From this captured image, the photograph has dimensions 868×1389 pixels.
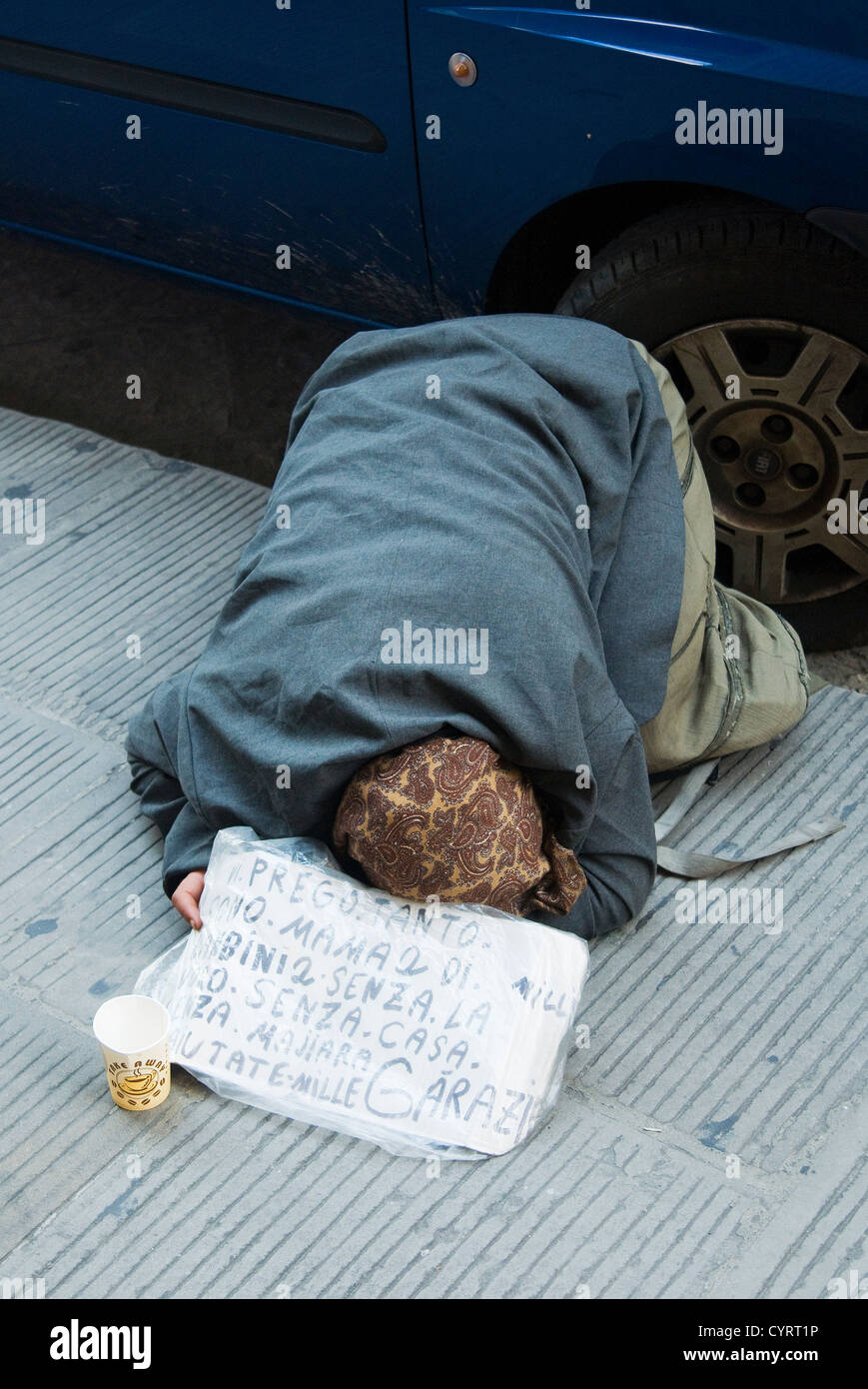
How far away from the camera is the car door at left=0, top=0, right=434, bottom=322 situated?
2625 millimetres

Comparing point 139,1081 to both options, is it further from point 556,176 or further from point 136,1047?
point 556,176

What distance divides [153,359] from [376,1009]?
2221mm

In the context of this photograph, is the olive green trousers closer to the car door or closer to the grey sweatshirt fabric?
the grey sweatshirt fabric

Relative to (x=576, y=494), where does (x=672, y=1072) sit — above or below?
below

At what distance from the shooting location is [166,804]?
2.38m

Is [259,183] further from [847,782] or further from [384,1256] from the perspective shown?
[384,1256]

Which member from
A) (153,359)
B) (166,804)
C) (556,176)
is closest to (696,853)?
(166,804)

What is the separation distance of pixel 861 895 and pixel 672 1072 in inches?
18.3

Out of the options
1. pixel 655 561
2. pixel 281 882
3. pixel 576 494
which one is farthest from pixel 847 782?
pixel 281 882

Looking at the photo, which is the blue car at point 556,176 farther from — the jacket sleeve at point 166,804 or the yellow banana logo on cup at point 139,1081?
the yellow banana logo on cup at point 139,1081

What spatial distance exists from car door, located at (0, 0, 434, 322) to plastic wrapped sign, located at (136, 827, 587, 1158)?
4.32 feet

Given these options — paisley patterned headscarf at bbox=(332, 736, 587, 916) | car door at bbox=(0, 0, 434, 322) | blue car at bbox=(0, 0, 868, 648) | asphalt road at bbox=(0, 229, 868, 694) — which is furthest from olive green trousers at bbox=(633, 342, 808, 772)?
asphalt road at bbox=(0, 229, 868, 694)

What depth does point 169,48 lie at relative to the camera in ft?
9.11

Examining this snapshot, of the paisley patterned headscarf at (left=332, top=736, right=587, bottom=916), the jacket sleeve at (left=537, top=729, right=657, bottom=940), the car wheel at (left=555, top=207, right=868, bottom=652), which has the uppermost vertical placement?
the car wheel at (left=555, top=207, right=868, bottom=652)
